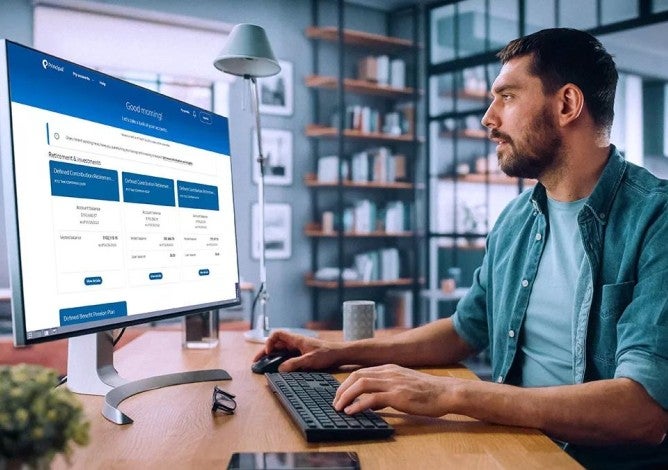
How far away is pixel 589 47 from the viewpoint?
141cm

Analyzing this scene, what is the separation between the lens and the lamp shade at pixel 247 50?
2.02 meters

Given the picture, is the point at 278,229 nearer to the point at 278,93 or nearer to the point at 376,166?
the point at 376,166

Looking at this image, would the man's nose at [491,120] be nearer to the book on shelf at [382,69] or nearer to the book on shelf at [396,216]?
the book on shelf at [396,216]

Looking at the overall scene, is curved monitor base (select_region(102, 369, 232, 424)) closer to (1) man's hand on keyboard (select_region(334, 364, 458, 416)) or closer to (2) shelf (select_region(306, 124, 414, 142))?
(1) man's hand on keyboard (select_region(334, 364, 458, 416))

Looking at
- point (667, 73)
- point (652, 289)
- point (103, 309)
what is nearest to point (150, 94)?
point (103, 309)

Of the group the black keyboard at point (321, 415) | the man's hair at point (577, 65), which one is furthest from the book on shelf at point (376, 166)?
the black keyboard at point (321, 415)

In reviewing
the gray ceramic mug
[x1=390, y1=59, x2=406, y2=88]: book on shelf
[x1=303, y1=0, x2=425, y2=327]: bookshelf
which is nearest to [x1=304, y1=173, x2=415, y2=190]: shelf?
[x1=303, y1=0, x2=425, y2=327]: bookshelf

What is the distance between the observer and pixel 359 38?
213 inches

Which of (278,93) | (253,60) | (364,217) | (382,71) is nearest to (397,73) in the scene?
(382,71)

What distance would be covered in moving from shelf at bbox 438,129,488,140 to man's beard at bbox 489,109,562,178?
418cm

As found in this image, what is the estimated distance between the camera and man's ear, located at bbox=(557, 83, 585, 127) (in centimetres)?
140

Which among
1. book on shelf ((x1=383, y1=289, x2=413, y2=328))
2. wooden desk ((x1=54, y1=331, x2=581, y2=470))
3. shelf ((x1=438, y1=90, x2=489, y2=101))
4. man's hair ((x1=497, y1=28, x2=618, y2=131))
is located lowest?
book on shelf ((x1=383, y1=289, x2=413, y2=328))

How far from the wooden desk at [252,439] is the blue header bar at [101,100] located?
47 centimetres

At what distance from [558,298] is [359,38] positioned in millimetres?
4459
